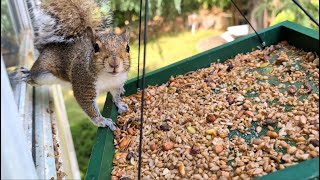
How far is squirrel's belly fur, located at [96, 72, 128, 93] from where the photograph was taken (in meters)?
1.08

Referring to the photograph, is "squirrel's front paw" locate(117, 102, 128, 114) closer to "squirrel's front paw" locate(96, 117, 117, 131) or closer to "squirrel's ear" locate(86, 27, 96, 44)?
"squirrel's front paw" locate(96, 117, 117, 131)

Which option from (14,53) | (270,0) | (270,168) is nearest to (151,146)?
(270,168)

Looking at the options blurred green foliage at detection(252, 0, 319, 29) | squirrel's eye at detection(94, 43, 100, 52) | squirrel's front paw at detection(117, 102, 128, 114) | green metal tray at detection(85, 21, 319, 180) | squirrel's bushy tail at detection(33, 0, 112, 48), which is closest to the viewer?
green metal tray at detection(85, 21, 319, 180)

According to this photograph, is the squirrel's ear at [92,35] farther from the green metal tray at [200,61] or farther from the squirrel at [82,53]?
the green metal tray at [200,61]

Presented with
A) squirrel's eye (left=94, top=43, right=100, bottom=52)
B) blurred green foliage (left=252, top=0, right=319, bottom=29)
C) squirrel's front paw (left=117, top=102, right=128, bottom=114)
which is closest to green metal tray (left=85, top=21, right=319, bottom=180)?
squirrel's front paw (left=117, top=102, right=128, bottom=114)

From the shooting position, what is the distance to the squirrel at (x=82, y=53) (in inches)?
39.4

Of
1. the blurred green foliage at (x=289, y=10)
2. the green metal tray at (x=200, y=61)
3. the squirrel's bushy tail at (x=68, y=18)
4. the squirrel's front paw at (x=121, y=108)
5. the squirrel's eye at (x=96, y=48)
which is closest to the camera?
the green metal tray at (x=200, y=61)

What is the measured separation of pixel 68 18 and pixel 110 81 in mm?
260

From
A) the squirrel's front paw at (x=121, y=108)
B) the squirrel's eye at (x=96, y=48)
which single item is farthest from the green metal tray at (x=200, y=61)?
the squirrel's eye at (x=96, y=48)

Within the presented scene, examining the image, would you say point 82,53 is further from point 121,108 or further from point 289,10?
point 289,10

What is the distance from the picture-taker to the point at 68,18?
1.21m

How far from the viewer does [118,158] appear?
937mm

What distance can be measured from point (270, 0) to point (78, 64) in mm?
1350

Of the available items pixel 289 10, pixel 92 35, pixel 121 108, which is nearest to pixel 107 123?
pixel 121 108
